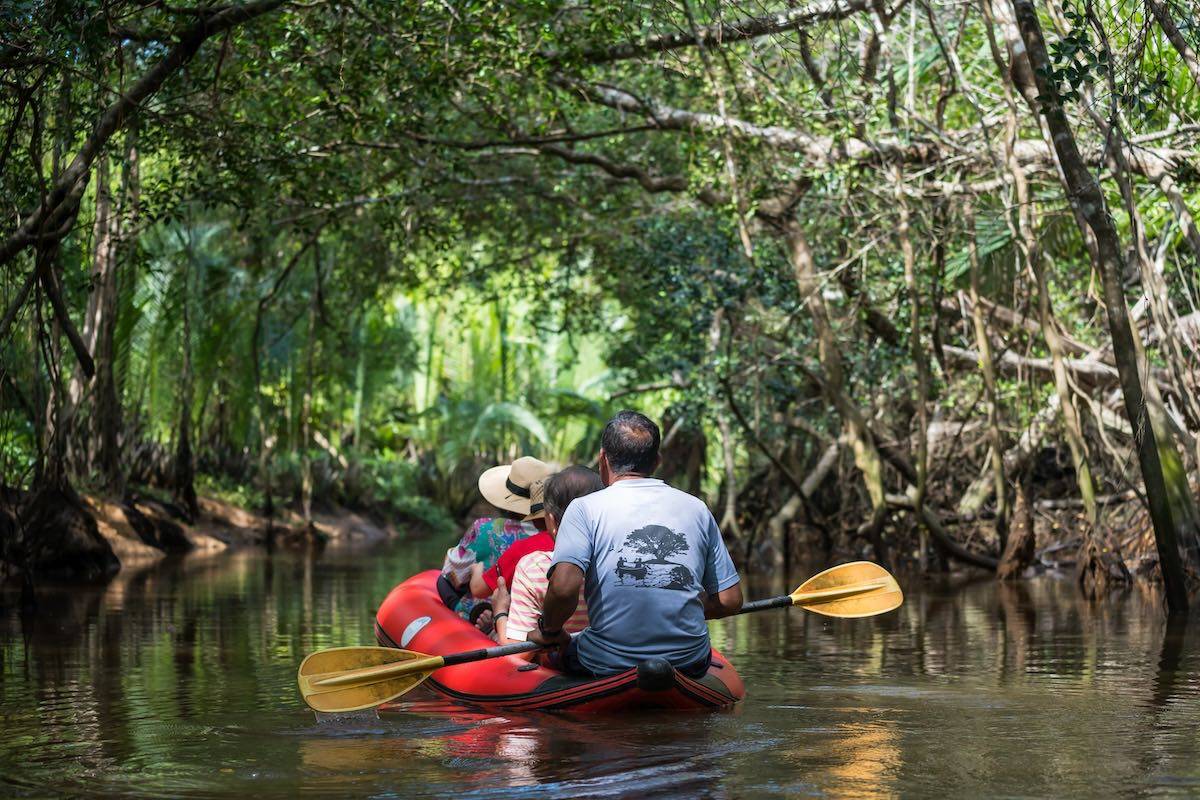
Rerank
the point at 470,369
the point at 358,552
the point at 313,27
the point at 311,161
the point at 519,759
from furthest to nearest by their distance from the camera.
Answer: the point at 470,369 → the point at 358,552 → the point at 311,161 → the point at 313,27 → the point at 519,759

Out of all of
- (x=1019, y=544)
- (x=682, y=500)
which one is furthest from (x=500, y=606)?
(x=1019, y=544)

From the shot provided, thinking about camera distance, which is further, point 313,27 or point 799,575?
point 799,575

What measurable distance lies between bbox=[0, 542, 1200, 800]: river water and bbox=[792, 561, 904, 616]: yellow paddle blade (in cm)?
35

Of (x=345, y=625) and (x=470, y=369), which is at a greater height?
(x=470, y=369)

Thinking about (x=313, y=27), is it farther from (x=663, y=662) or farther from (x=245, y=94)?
(x=663, y=662)

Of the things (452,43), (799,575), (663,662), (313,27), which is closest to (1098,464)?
(799,575)

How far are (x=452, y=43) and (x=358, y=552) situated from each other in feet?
35.7

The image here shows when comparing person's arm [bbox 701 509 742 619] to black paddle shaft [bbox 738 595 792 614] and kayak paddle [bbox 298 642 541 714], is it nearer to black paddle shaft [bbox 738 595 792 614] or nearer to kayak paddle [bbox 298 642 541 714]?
black paddle shaft [bbox 738 595 792 614]

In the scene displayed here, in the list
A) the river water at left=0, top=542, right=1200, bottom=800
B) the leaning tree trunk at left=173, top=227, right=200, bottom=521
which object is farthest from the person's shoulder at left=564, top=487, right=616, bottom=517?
the leaning tree trunk at left=173, top=227, right=200, bottom=521

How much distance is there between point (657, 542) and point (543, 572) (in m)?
0.71

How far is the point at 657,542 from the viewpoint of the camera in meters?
5.27

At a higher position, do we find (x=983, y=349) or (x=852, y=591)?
(x=983, y=349)

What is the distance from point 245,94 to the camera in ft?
33.3

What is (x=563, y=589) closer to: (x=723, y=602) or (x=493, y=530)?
(x=723, y=602)
